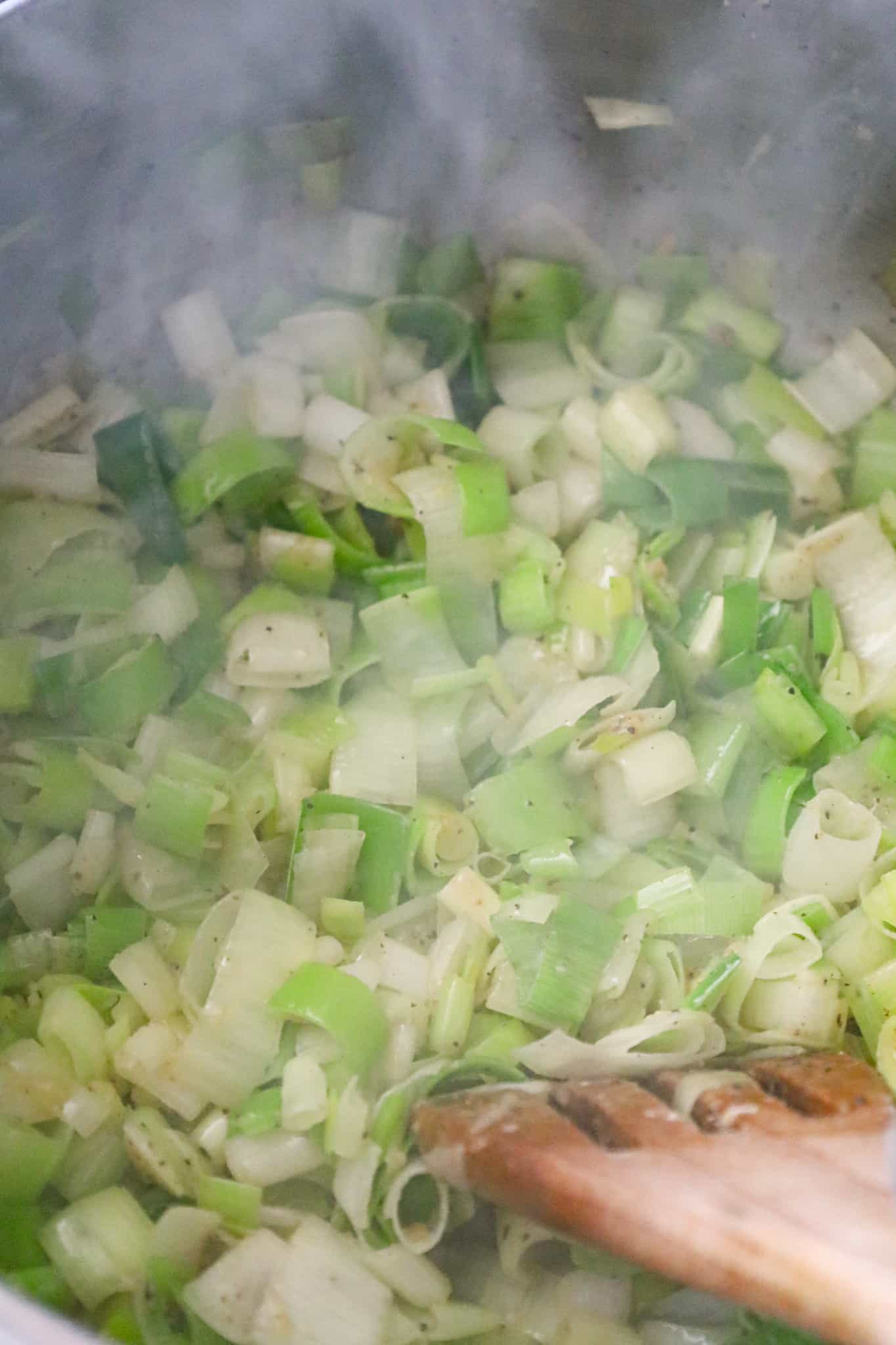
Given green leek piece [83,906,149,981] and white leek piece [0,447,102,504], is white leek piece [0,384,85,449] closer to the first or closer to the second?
white leek piece [0,447,102,504]

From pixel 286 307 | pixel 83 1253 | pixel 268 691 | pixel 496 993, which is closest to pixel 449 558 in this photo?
pixel 268 691

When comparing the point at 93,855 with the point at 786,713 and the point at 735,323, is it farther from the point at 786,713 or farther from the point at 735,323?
the point at 735,323

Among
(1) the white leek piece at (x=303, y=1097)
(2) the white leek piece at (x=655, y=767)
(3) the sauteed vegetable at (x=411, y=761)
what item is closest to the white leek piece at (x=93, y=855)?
(3) the sauteed vegetable at (x=411, y=761)

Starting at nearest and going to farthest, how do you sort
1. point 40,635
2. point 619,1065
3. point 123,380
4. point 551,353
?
point 619,1065, point 40,635, point 123,380, point 551,353

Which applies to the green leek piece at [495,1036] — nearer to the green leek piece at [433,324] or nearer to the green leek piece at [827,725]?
the green leek piece at [827,725]

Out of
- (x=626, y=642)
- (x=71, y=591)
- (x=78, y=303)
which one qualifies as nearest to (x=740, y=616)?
(x=626, y=642)

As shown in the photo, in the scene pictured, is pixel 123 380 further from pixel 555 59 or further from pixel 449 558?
pixel 555 59

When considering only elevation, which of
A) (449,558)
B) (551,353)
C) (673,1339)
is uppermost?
(551,353)
